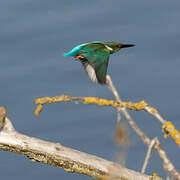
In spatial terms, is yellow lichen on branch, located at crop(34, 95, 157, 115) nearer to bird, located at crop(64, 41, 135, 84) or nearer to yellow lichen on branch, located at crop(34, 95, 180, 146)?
yellow lichen on branch, located at crop(34, 95, 180, 146)

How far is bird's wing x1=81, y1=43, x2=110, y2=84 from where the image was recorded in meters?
3.94

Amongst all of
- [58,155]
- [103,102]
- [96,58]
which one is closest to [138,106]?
[103,102]

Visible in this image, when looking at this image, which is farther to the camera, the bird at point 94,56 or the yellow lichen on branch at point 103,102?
the bird at point 94,56

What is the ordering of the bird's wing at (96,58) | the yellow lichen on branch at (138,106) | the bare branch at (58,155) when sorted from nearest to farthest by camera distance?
the yellow lichen on branch at (138,106), the bare branch at (58,155), the bird's wing at (96,58)

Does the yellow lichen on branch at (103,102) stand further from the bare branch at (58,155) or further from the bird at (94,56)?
the bird at (94,56)

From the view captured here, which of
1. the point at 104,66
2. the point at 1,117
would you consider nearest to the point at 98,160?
the point at 1,117

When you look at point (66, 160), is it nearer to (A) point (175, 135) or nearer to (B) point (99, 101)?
(B) point (99, 101)

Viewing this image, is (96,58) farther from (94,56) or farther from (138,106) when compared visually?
(138,106)

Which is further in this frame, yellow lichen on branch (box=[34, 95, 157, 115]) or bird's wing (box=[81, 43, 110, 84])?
bird's wing (box=[81, 43, 110, 84])

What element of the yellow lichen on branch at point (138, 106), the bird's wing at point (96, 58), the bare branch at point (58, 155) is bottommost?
the bare branch at point (58, 155)

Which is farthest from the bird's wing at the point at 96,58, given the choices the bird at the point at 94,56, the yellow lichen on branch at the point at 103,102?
the yellow lichen on branch at the point at 103,102

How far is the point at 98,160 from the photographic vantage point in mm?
2492

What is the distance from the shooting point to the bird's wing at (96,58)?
394cm

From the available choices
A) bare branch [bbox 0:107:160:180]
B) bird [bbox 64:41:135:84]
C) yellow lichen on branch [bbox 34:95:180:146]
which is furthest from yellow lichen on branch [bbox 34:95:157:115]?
bird [bbox 64:41:135:84]
